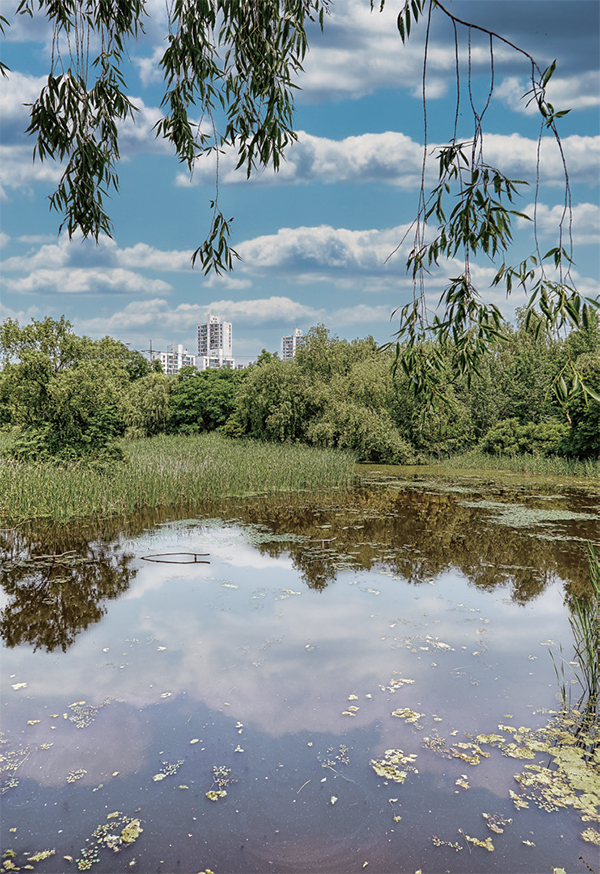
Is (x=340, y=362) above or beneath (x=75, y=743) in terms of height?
above

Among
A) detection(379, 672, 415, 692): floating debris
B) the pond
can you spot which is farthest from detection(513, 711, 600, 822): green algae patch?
detection(379, 672, 415, 692): floating debris

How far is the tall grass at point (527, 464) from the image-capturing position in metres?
16.8

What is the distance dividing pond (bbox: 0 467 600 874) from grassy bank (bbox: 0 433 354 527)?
2.32 metres

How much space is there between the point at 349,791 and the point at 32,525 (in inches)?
284

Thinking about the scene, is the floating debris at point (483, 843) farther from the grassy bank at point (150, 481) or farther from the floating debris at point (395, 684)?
the grassy bank at point (150, 481)

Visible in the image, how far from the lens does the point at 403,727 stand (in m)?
3.42

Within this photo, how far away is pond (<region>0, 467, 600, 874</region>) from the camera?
255cm

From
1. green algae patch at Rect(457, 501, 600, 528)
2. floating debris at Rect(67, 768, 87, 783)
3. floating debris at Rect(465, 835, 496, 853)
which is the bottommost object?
floating debris at Rect(67, 768, 87, 783)

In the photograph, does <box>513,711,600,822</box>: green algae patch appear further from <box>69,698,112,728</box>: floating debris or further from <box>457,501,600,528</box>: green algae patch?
<box>457,501,600,528</box>: green algae patch

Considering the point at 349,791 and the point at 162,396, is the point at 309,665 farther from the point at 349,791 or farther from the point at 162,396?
the point at 162,396

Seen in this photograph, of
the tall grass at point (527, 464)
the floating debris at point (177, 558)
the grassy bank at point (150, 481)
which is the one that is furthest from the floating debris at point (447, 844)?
the tall grass at point (527, 464)

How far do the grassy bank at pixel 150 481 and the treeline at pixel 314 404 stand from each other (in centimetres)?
101

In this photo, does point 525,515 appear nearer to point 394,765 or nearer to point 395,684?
point 395,684

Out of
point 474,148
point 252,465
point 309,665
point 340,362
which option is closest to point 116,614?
point 309,665
